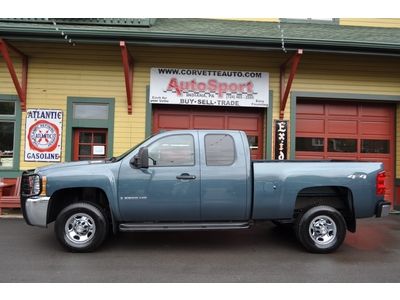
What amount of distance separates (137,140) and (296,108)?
4410 mm

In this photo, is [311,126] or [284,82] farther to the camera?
[311,126]

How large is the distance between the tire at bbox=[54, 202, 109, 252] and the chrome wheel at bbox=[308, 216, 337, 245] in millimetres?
3253

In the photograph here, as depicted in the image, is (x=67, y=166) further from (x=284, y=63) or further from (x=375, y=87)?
(x=375, y=87)

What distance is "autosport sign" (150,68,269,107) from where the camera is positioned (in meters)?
10.9

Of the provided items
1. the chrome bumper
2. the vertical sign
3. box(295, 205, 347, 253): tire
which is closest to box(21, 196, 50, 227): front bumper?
the chrome bumper

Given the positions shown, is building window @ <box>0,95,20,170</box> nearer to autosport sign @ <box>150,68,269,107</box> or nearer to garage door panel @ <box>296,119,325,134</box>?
autosport sign @ <box>150,68,269,107</box>

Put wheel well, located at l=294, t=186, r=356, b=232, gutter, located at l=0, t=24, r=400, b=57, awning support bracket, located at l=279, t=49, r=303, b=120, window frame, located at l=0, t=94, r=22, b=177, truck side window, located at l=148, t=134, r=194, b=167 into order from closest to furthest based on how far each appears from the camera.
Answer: truck side window, located at l=148, t=134, r=194, b=167 < wheel well, located at l=294, t=186, r=356, b=232 < gutter, located at l=0, t=24, r=400, b=57 < awning support bracket, located at l=279, t=49, r=303, b=120 < window frame, located at l=0, t=94, r=22, b=177

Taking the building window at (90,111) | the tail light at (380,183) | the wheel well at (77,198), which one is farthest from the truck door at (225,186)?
the building window at (90,111)

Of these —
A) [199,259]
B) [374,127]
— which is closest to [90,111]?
[199,259]

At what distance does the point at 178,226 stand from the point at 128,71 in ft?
17.0

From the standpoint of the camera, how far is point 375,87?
36.8ft

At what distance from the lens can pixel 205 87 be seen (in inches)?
429

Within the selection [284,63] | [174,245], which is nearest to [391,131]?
[284,63]

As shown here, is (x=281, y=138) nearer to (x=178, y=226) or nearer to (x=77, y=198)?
(x=178, y=226)
